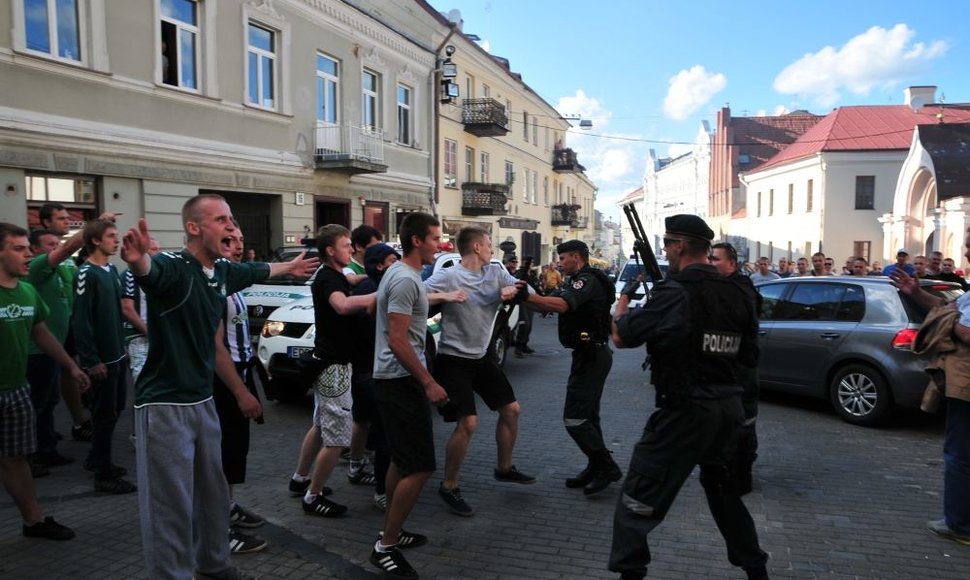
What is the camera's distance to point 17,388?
157 inches

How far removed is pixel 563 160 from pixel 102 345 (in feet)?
132

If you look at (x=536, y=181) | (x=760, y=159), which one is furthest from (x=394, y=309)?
(x=760, y=159)

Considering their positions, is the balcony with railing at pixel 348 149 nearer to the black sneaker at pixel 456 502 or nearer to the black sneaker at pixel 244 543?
the black sneaker at pixel 456 502

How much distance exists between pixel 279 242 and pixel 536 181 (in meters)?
25.2

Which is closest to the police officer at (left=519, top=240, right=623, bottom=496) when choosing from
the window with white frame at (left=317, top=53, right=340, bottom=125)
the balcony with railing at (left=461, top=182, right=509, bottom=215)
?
the window with white frame at (left=317, top=53, right=340, bottom=125)

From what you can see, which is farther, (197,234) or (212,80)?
(212,80)

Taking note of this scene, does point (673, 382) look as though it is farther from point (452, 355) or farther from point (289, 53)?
point (289, 53)

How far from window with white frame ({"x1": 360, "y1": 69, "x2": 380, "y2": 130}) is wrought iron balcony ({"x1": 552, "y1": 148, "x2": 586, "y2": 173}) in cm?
2407

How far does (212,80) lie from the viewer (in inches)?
546

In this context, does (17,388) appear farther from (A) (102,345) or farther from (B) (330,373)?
(B) (330,373)

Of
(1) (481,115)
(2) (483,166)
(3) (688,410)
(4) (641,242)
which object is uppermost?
(1) (481,115)

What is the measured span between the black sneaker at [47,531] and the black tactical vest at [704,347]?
375cm

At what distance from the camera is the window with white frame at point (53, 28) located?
1053 centimetres

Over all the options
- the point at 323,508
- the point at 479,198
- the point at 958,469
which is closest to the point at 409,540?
the point at 323,508
